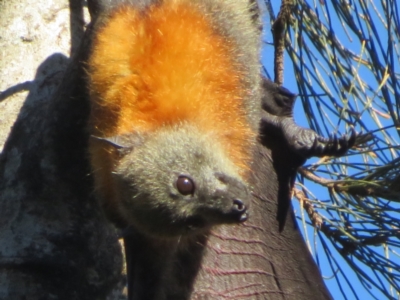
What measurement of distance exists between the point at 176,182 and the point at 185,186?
0.04 m

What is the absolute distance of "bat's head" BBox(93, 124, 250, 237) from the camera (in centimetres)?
339

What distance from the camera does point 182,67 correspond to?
138 inches

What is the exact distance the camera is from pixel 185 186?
11.1ft

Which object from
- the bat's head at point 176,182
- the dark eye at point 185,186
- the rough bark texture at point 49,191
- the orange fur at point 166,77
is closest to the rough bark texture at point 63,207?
the rough bark texture at point 49,191

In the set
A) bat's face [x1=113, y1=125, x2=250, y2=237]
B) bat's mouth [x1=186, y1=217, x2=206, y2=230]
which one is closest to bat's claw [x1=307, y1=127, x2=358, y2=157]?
bat's face [x1=113, y1=125, x2=250, y2=237]

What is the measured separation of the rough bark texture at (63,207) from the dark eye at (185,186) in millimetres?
578

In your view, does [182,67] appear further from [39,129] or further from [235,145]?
[39,129]

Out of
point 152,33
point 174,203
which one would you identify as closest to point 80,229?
point 174,203

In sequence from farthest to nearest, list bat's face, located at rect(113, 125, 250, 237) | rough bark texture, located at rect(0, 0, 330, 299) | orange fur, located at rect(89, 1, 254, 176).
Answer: rough bark texture, located at rect(0, 0, 330, 299) < orange fur, located at rect(89, 1, 254, 176) < bat's face, located at rect(113, 125, 250, 237)

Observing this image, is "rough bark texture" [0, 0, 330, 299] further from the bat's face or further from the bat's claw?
the bat's face

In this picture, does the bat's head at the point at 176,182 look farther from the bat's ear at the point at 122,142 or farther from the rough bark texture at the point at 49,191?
the rough bark texture at the point at 49,191

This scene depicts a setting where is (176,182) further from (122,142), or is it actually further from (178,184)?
(122,142)

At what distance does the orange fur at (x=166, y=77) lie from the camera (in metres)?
3.49

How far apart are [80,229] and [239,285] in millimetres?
782
